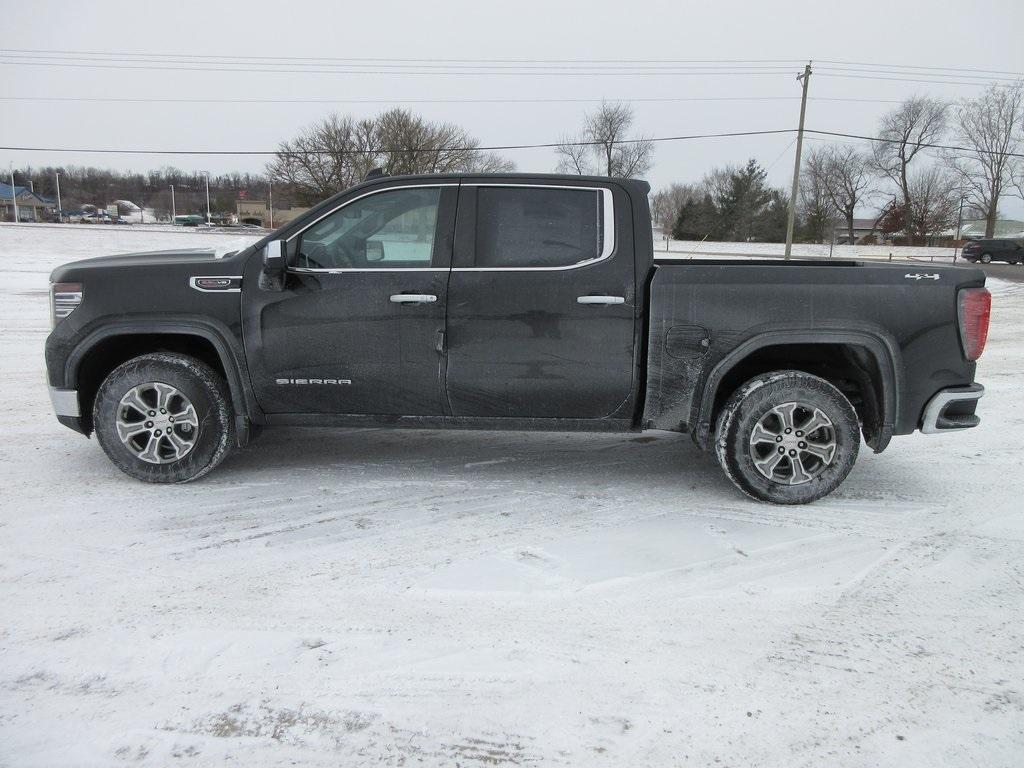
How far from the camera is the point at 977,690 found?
8.70ft

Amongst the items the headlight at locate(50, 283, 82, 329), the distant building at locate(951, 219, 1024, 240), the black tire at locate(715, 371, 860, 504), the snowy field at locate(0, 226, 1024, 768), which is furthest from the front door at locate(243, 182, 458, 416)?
the distant building at locate(951, 219, 1024, 240)

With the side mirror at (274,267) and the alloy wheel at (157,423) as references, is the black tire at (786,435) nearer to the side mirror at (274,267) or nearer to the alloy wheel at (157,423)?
the side mirror at (274,267)

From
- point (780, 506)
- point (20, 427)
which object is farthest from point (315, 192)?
point (780, 506)

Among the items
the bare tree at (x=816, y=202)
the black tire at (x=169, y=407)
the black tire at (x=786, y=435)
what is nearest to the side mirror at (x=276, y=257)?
the black tire at (x=169, y=407)

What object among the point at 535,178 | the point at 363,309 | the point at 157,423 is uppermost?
the point at 535,178

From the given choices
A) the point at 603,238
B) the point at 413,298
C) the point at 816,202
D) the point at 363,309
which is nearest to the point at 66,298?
the point at 363,309

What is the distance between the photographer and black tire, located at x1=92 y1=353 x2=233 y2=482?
441 cm

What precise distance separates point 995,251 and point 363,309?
4879 cm

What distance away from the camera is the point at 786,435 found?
4.27 meters

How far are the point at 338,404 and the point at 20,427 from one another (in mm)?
3035

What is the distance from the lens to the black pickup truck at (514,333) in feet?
13.8

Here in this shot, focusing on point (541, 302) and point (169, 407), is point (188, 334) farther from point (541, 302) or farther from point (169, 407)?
point (541, 302)

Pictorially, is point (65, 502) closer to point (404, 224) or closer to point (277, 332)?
point (277, 332)

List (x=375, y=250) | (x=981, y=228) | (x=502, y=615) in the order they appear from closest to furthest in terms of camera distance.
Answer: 1. (x=502, y=615)
2. (x=375, y=250)
3. (x=981, y=228)
